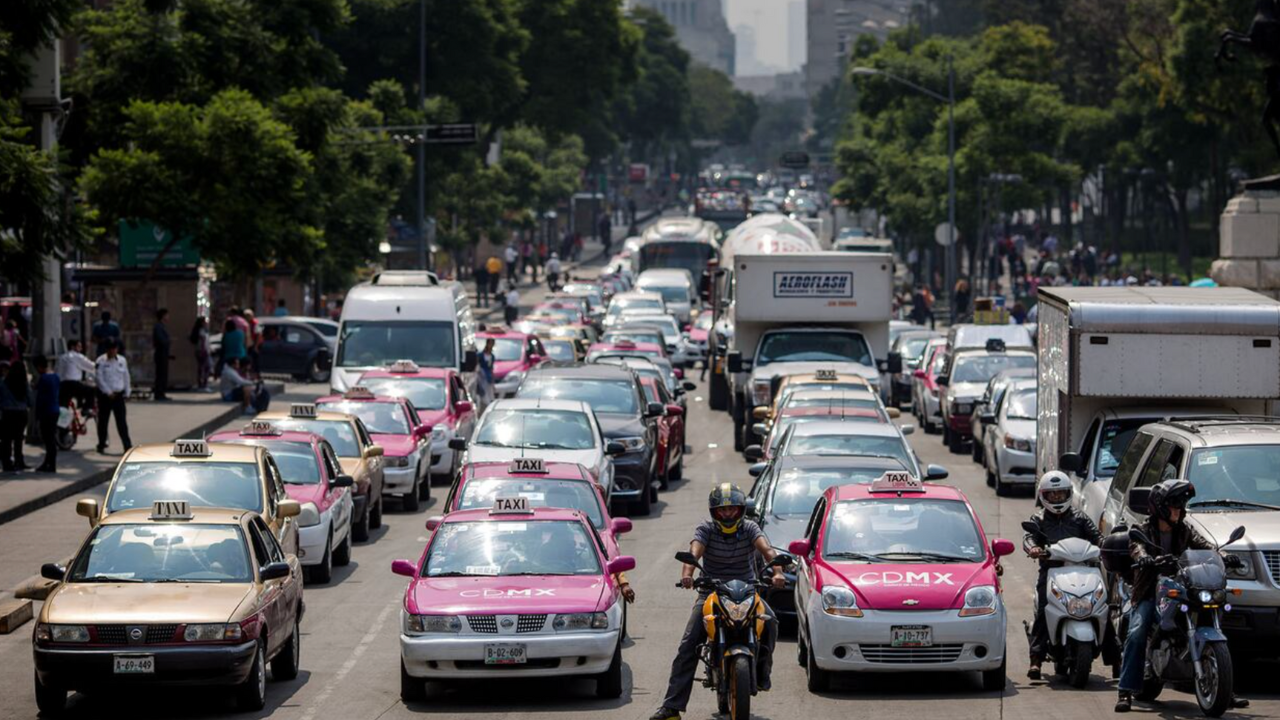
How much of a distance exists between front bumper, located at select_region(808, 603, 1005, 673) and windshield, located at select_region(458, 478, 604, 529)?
407cm

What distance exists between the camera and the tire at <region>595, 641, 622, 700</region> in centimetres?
1538

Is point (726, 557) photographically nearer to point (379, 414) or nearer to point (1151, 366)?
point (1151, 366)

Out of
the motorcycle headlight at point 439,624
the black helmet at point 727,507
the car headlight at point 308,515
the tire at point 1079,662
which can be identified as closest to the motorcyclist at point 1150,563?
the tire at point 1079,662

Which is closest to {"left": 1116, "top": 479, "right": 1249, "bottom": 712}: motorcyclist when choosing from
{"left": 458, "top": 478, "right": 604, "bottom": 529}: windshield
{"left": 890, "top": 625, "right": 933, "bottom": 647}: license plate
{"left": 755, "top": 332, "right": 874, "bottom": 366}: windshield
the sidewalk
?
{"left": 890, "top": 625, "right": 933, "bottom": 647}: license plate

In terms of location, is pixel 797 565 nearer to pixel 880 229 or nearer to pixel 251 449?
pixel 251 449

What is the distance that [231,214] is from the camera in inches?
1702

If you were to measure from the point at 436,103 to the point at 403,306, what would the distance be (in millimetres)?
37558

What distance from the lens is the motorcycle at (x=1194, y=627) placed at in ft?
46.1

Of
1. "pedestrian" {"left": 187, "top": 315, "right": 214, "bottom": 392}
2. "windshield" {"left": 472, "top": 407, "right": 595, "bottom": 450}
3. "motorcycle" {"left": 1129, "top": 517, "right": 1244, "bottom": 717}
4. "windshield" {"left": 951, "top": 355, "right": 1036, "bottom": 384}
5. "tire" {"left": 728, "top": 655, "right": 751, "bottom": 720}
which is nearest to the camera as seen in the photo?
"tire" {"left": 728, "top": 655, "right": 751, "bottom": 720}

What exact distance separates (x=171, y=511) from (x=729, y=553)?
4438 mm

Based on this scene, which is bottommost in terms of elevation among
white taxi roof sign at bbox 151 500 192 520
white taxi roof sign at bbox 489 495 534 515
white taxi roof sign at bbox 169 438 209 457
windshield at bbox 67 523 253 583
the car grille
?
the car grille

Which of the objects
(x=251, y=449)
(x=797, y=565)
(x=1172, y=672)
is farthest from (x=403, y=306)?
(x=1172, y=672)

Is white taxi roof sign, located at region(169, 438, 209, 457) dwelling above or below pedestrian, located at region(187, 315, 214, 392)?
above

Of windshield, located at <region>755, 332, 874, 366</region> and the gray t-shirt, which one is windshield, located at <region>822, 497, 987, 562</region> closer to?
the gray t-shirt
